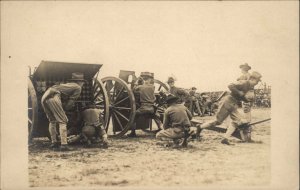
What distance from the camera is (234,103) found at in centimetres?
512

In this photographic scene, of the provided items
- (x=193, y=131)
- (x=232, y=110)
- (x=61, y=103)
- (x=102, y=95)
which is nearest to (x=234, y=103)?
(x=232, y=110)

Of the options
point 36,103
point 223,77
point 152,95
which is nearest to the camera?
point 36,103

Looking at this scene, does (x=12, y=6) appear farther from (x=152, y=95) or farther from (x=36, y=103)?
(x=152, y=95)

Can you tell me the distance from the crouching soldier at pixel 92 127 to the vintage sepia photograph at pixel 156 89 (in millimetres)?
12

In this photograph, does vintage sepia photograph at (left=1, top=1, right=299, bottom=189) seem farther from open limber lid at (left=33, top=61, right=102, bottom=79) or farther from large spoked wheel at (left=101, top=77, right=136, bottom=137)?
large spoked wheel at (left=101, top=77, right=136, bottom=137)

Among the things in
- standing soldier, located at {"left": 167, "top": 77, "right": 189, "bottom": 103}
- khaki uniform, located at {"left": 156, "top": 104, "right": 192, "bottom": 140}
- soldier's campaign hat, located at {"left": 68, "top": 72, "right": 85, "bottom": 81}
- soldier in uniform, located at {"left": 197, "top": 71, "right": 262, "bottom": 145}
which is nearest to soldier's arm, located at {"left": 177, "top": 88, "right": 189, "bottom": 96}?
standing soldier, located at {"left": 167, "top": 77, "right": 189, "bottom": 103}

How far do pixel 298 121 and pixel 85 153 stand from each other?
8.44 feet

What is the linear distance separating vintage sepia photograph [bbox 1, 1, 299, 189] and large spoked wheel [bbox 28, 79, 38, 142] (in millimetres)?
12

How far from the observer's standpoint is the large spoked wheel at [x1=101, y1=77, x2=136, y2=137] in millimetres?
5359

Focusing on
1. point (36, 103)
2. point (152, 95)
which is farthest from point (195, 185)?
point (36, 103)

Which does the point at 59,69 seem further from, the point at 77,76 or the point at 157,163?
the point at 157,163

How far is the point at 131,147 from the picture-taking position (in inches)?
202

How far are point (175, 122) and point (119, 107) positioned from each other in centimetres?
85

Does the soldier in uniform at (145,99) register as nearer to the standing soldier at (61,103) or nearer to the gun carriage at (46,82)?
the gun carriage at (46,82)
